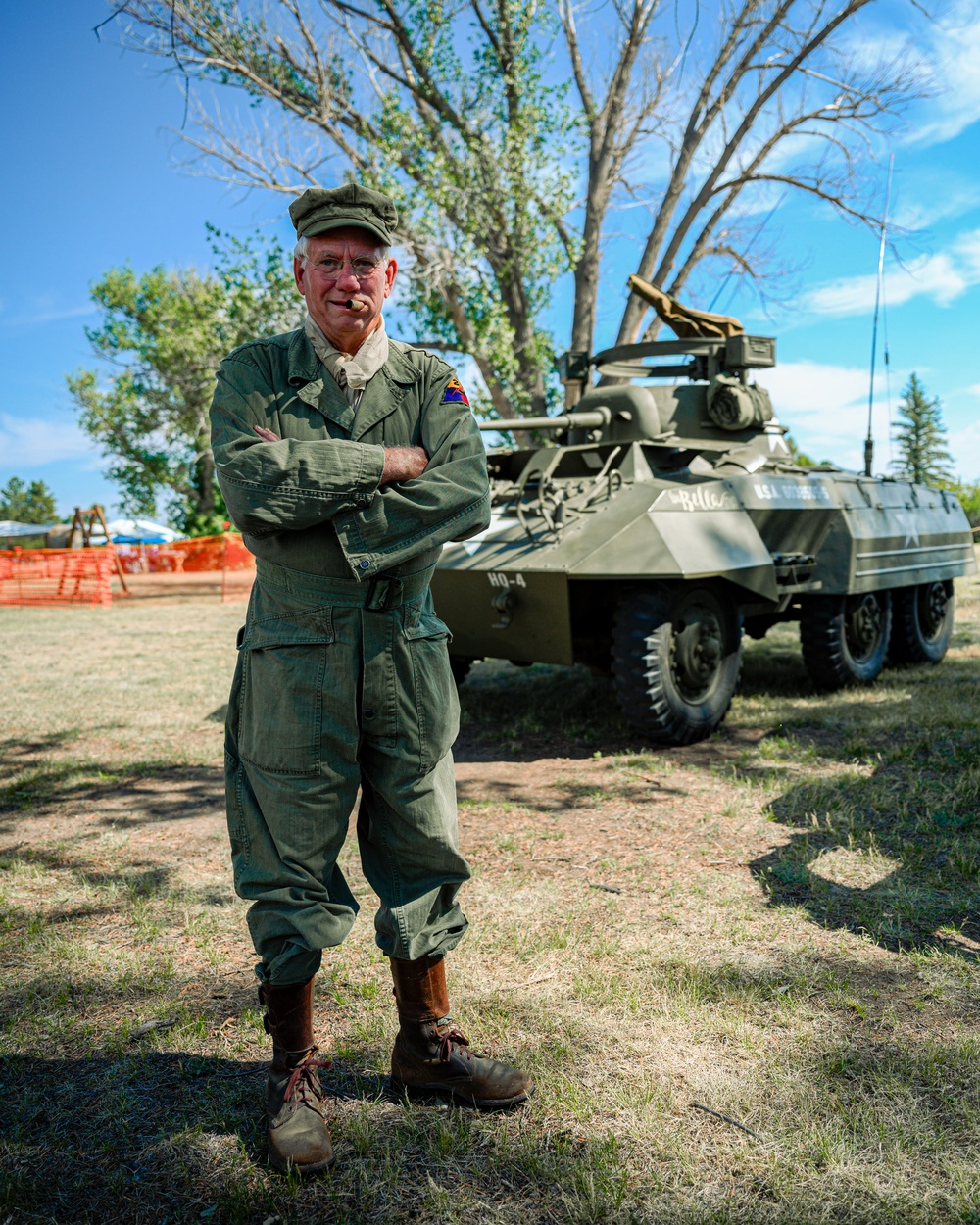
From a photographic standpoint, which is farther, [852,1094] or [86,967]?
[86,967]

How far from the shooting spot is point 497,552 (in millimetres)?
6164

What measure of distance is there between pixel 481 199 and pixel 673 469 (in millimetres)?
9539

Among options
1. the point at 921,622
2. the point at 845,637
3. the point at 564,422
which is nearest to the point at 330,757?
the point at 564,422

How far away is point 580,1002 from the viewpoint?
298 cm

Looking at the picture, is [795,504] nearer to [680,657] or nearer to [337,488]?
[680,657]

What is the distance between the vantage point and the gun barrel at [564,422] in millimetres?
6977

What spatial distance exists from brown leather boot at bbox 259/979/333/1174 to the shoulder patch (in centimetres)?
139

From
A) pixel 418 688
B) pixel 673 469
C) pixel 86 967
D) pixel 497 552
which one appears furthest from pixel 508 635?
pixel 418 688

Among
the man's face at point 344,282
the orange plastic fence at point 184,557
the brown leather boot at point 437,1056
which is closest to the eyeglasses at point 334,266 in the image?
the man's face at point 344,282

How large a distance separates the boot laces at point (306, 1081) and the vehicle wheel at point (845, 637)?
5.59 metres

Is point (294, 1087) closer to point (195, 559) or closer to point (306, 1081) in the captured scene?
point (306, 1081)

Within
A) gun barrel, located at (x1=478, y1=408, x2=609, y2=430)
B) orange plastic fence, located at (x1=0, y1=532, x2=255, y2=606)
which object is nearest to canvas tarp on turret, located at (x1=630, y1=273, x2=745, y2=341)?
gun barrel, located at (x1=478, y1=408, x2=609, y2=430)

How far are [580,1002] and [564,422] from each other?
15.6ft

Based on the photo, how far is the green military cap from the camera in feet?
7.44
